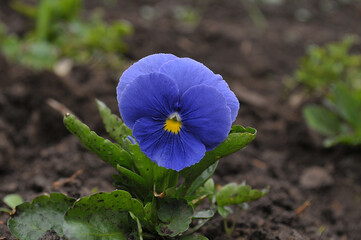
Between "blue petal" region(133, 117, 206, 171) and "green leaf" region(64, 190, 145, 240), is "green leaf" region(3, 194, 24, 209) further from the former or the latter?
"blue petal" region(133, 117, 206, 171)

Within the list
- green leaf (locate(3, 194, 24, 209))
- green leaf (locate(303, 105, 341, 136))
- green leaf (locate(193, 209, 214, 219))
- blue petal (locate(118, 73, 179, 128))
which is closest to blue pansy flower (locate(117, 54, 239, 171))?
blue petal (locate(118, 73, 179, 128))

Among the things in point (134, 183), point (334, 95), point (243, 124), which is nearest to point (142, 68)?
point (134, 183)

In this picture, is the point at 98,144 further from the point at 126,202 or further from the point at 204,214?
the point at 204,214

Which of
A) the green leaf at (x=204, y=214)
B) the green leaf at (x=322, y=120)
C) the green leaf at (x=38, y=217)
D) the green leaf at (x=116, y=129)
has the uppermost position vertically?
the green leaf at (x=116, y=129)

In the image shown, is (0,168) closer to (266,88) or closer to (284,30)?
(266,88)

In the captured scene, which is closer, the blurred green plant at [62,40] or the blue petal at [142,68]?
the blue petal at [142,68]

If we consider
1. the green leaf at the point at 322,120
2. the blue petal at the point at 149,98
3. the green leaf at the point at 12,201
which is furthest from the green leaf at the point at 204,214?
the green leaf at the point at 322,120

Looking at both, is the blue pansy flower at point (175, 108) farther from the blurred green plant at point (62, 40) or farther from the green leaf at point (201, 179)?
the blurred green plant at point (62, 40)
